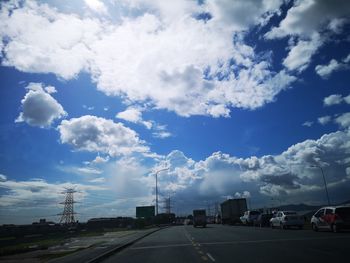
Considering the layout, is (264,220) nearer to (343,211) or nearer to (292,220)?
(292,220)

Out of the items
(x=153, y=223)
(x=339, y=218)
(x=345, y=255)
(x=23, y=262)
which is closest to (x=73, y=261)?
(x=23, y=262)

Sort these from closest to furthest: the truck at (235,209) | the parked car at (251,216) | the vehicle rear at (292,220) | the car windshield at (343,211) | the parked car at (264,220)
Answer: the car windshield at (343,211)
the vehicle rear at (292,220)
the parked car at (264,220)
the parked car at (251,216)
the truck at (235,209)

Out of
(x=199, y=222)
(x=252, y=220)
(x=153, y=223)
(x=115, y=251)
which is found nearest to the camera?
(x=115, y=251)

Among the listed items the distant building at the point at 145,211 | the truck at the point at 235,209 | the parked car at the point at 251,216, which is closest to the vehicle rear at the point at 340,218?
the parked car at the point at 251,216

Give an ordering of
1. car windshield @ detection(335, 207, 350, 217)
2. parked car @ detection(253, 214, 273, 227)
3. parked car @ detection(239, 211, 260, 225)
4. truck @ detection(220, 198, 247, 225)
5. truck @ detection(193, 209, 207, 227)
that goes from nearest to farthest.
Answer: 1. car windshield @ detection(335, 207, 350, 217)
2. parked car @ detection(253, 214, 273, 227)
3. parked car @ detection(239, 211, 260, 225)
4. truck @ detection(193, 209, 207, 227)
5. truck @ detection(220, 198, 247, 225)

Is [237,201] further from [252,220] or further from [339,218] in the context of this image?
[339,218]

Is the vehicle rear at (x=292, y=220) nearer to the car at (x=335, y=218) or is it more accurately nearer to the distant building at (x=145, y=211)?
the car at (x=335, y=218)

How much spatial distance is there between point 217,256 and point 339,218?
1290 centimetres

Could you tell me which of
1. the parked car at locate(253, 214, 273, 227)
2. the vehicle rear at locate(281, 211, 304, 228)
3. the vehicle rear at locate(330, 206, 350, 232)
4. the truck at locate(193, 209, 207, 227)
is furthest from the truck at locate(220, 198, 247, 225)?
the vehicle rear at locate(330, 206, 350, 232)

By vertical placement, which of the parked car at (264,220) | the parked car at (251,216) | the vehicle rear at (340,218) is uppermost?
the parked car at (251,216)

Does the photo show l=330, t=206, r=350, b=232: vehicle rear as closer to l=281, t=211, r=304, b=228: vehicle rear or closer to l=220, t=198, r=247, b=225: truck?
l=281, t=211, r=304, b=228: vehicle rear

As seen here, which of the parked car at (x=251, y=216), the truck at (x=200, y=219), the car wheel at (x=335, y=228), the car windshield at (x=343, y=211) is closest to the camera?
the car windshield at (x=343, y=211)

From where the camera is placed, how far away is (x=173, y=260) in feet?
45.2

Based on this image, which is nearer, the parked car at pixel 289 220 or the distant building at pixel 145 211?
the parked car at pixel 289 220
